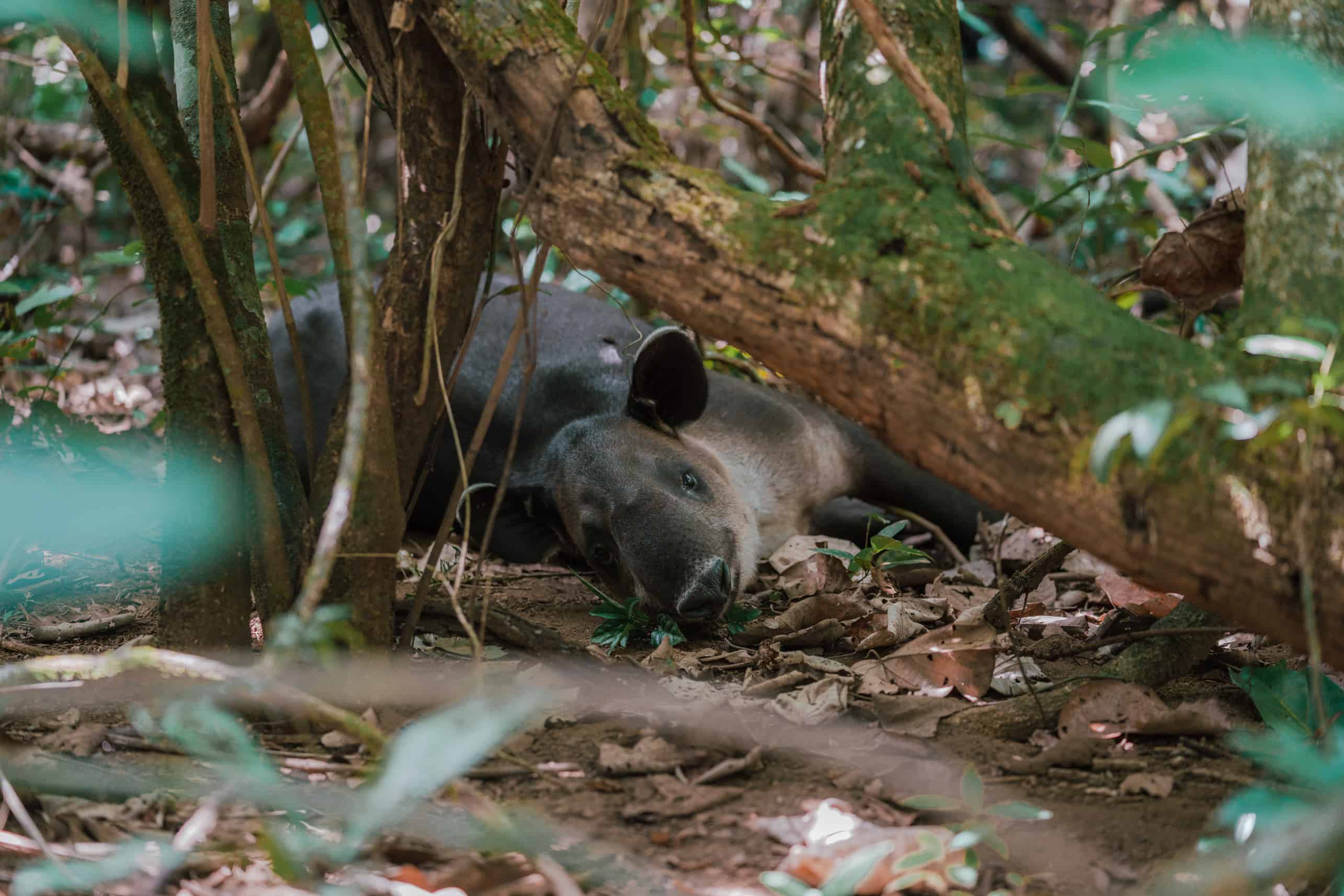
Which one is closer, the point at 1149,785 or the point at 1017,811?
the point at 1017,811

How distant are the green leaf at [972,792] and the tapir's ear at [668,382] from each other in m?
2.14

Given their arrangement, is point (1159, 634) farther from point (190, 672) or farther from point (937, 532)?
point (190, 672)

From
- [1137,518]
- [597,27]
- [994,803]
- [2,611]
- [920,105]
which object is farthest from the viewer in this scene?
[2,611]

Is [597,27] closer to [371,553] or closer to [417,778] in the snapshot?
[371,553]

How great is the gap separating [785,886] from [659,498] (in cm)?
224

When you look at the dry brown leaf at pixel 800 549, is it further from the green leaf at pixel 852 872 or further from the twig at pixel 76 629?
the green leaf at pixel 852 872

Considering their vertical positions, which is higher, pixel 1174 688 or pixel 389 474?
pixel 389 474

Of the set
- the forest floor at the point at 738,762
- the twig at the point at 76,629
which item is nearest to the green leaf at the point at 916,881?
the forest floor at the point at 738,762

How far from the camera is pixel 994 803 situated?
203 centimetres

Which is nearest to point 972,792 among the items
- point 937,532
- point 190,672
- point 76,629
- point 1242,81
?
point 1242,81

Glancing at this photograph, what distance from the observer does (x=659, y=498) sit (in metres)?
3.83

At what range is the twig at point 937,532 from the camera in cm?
420

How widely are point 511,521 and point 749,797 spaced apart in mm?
2508

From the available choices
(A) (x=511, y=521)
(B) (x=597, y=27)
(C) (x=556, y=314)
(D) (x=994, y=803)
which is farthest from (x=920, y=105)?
(C) (x=556, y=314)
